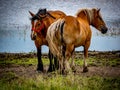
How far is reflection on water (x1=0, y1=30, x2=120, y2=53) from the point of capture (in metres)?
5.08

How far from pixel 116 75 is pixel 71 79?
25.2 inches

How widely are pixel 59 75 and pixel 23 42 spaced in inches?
39.3

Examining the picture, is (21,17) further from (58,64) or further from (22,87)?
(22,87)

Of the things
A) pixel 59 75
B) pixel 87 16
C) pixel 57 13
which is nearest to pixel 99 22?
pixel 87 16

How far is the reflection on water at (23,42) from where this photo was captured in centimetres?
508

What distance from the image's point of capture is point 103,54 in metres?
Result: 5.73

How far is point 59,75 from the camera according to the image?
4.37 metres

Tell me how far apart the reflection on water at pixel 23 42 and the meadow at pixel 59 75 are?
0.21 metres

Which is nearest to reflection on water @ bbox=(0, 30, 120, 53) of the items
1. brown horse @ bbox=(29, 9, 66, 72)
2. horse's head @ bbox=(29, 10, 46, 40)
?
brown horse @ bbox=(29, 9, 66, 72)

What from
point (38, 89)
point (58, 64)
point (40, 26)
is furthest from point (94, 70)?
point (38, 89)

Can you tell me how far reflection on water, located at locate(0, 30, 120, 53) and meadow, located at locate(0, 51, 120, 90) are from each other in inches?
8.1

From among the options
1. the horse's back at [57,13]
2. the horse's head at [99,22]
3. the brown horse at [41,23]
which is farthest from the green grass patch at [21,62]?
the horse's head at [99,22]

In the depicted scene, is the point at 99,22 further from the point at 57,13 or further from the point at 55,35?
the point at 55,35

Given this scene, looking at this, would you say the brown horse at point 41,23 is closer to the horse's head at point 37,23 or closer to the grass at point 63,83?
the horse's head at point 37,23
